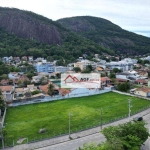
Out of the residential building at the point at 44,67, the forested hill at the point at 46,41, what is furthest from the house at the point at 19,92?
the forested hill at the point at 46,41

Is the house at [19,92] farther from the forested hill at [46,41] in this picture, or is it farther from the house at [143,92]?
the forested hill at [46,41]

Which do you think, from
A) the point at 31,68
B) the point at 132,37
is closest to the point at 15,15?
the point at 31,68

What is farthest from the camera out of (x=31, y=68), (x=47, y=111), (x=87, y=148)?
(x=31, y=68)

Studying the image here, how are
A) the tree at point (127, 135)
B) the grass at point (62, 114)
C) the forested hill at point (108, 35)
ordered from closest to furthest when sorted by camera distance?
the tree at point (127, 135) → the grass at point (62, 114) → the forested hill at point (108, 35)

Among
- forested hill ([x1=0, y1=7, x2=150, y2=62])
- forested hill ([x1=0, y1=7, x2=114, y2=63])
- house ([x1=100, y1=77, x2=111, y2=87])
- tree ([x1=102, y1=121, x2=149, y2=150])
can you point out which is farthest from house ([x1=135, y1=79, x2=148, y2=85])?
forested hill ([x1=0, y1=7, x2=114, y2=63])

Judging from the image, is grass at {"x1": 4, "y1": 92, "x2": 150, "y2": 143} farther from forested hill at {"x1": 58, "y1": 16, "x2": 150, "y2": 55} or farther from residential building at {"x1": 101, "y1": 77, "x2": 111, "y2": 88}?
forested hill at {"x1": 58, "y1": 16, "x2": 150, "y2": 55}

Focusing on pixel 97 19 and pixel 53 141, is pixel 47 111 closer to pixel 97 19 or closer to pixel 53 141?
pixel 53 141

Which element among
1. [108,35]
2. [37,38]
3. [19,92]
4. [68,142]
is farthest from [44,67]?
[108,35]
